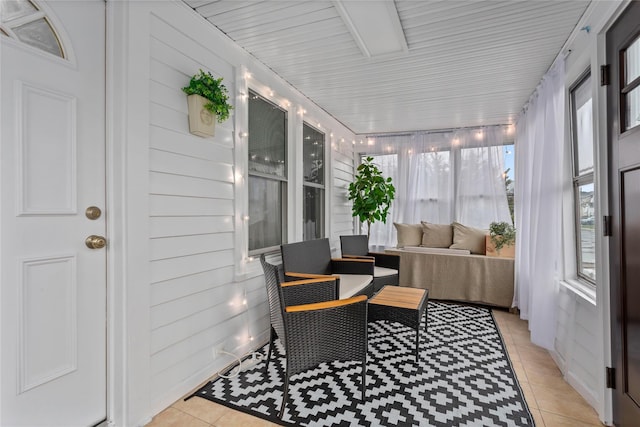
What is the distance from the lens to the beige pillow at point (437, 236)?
187 inches

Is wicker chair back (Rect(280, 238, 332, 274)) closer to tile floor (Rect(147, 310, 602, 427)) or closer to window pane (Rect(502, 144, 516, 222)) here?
tile floor (Rect(147, 310, 602, 427))

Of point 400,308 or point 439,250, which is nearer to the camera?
point 400,308

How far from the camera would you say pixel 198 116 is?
6.97ft

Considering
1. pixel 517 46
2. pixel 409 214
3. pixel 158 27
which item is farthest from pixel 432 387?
pixel 409 214

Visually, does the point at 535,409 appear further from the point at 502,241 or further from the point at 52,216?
the point at 52,216

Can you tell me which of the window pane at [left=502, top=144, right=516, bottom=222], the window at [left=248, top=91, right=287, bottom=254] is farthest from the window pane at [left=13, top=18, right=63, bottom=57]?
the window pane at [left=502, top=144, right=516, bottom=222]

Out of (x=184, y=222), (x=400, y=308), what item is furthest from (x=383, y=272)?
(x=184, y=222)

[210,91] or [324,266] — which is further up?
[210,91]

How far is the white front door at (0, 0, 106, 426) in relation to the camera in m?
1.40

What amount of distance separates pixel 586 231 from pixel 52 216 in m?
3.38

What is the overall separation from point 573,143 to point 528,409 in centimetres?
199

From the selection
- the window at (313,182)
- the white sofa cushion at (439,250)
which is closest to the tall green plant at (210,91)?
the window at (313,182)

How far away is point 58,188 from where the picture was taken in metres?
1.57

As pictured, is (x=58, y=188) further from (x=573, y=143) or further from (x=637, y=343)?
(x=573, y=143)
